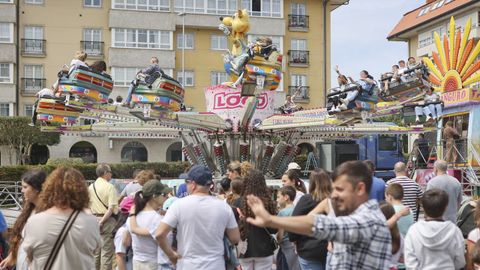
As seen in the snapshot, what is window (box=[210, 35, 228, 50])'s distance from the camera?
44.4 m

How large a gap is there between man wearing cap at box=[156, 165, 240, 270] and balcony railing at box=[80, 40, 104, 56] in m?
37.0

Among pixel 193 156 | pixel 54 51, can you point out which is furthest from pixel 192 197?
pixel 54 51

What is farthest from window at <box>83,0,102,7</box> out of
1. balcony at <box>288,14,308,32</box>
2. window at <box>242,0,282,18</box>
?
balcony at <box>288,14,308,32</box>

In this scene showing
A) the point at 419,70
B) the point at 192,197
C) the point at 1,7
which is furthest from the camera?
the point at 1,7

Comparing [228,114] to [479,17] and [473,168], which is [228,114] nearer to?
[473,168]

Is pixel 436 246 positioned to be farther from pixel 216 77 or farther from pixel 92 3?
pixel 216 77

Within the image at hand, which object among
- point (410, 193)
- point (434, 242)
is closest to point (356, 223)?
point (434, 242)

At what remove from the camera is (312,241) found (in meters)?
6.62

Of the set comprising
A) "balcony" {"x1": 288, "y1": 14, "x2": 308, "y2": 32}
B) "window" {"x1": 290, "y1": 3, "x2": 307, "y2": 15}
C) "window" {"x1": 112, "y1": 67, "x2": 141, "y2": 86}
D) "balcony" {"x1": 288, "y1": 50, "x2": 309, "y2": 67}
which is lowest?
"window" {"x1": 112, "y1": 67, "x2": 141, "y2": 86}

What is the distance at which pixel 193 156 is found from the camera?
20406mm

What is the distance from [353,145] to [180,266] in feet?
81.3

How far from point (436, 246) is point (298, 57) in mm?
40936

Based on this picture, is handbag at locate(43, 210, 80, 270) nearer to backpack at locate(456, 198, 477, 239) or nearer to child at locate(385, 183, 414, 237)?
child at locate(385, 183, 414, 237)

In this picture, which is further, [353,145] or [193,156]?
[353,145]
